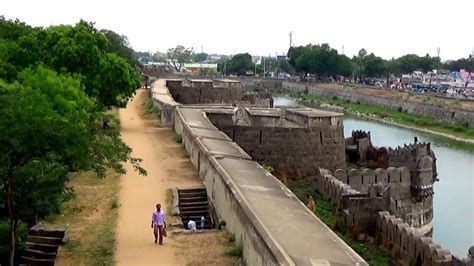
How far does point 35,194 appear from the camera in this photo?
1251cm

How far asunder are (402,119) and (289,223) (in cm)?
5351

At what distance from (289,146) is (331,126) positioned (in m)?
1.63

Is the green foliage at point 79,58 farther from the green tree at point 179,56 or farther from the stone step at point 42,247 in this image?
the green tree at point 179,56

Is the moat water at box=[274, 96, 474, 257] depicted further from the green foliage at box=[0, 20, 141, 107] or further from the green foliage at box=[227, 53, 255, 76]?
the green foliage at box=[227, 53, 255, 76]

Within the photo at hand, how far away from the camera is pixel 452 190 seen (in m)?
29.6

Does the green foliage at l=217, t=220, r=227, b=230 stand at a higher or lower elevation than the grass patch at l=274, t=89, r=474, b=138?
higher

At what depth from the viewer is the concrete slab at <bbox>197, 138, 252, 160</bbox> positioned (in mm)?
17306

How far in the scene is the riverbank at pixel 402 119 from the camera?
52812 mm

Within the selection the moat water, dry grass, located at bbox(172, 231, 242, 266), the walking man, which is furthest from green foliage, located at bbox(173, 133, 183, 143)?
the walking man

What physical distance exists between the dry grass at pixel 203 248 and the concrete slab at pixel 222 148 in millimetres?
4076

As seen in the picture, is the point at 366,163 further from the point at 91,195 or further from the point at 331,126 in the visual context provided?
the point at 91,195

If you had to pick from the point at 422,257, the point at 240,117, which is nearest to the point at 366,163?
the point at 240,117

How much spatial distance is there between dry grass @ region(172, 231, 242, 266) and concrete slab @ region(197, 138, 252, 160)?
13.4 ft

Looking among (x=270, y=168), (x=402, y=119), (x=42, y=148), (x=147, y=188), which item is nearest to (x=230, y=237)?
(x=42, y=148)
